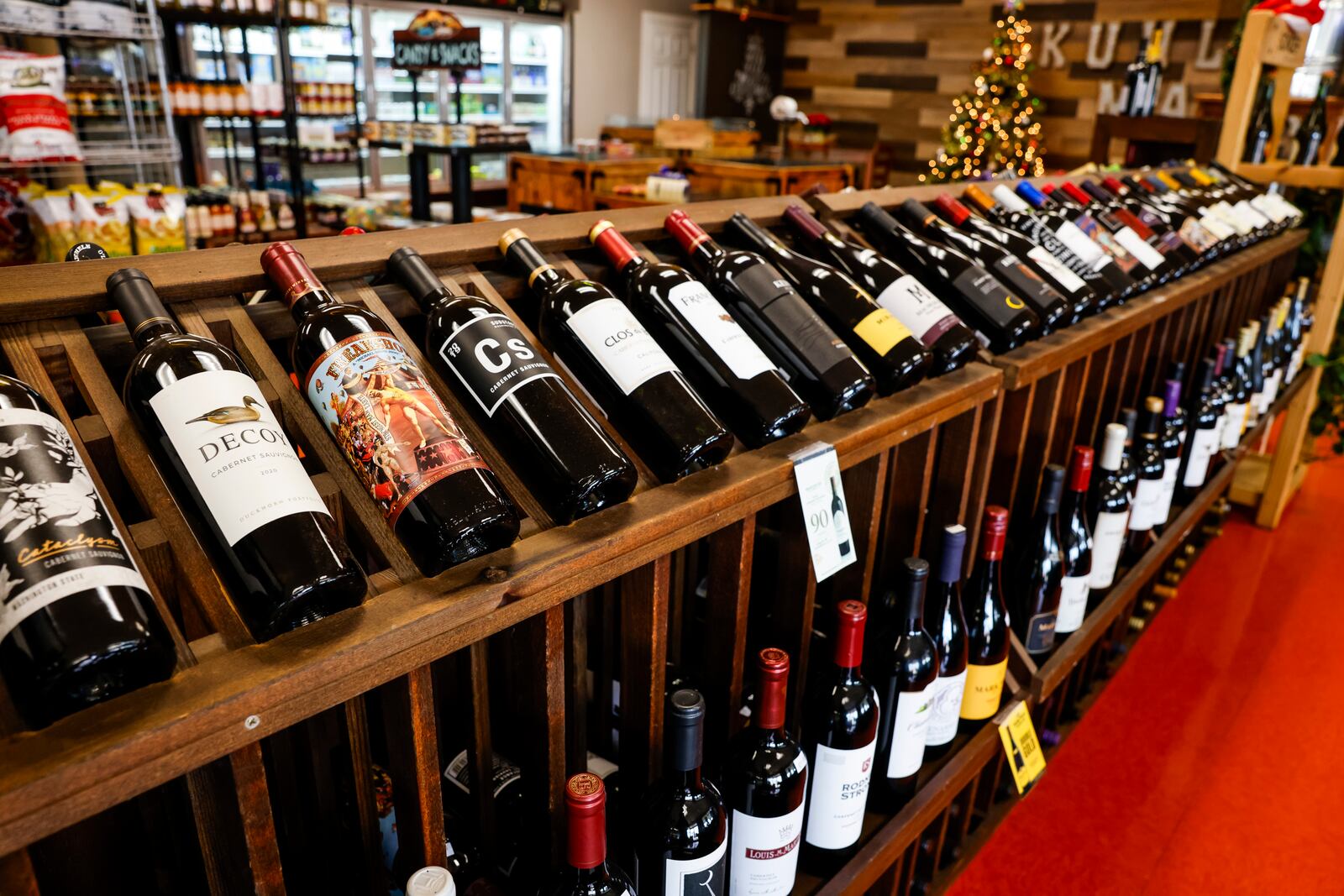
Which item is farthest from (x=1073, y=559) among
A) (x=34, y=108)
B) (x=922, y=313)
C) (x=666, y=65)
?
(x=666, y=65)

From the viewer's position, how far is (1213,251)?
84.1 inches

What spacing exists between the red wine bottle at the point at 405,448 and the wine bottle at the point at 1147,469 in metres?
1.72

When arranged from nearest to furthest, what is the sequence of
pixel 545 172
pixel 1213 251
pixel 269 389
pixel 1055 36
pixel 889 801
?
pixel 269 389
pixel 889 801
pixel 1213 251
pixel 545 172
pixel 1055 36

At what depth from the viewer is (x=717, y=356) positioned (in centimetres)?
88

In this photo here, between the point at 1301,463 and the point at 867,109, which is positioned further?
the point at 867,109

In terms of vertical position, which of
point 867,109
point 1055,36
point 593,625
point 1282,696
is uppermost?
point 1055,36

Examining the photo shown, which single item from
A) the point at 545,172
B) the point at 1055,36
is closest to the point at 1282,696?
the point at 545,172

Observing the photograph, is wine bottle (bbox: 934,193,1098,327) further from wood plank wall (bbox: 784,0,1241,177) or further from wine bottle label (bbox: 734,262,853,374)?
wood plank wall (bbox: 784,0,1241,177)

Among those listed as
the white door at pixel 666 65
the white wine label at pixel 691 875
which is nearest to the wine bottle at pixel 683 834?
the white wine label at pixel 691 875

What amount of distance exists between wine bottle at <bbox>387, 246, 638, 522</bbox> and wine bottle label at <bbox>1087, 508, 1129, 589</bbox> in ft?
4.43

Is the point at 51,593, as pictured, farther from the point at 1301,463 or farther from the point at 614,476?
the point at 1301,463

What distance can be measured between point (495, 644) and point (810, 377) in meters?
0.48

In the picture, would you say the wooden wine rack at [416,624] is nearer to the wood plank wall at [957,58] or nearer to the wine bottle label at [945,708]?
the wine bottle label at [945,708]

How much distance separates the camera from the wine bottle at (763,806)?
3.04 ft
